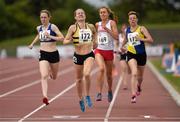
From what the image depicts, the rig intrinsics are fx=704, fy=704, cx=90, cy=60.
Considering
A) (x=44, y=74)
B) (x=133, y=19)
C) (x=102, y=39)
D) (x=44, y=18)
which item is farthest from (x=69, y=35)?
(x=133, y=19)

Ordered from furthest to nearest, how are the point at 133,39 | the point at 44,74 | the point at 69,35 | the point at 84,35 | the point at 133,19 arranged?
the point at 133,39, the point at 133,19, the point at 44,74, the point at 84,35, the point at 69,35

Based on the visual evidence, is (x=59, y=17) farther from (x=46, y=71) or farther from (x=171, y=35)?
(x=46, y=71)

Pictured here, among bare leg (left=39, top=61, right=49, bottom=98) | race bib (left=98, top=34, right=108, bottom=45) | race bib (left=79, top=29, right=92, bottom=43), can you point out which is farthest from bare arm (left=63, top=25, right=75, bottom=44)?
race bib (left=98, top=34, right=108, bottom=45)

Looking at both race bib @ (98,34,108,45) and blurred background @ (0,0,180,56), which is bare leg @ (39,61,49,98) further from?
blurred background @ (0,0,180,56)

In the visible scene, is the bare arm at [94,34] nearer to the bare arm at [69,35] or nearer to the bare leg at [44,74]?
the bare arm at [69,35]

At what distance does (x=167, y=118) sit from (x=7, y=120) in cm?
317

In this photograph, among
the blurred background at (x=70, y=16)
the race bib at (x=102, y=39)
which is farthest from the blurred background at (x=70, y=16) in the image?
the race bib at (x=102, y=39)

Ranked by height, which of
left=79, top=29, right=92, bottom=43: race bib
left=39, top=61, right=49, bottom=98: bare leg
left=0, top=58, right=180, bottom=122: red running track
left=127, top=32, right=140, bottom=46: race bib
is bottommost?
left=0, top=58, right=180, bottom=122: red running track

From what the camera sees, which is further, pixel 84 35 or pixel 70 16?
pixel 70 16

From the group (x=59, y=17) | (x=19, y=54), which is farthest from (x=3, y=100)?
(x=59, y=17)

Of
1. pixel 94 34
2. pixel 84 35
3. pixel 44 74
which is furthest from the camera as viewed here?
pixel 94 34

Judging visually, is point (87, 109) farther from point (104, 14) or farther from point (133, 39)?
point (104, 14)

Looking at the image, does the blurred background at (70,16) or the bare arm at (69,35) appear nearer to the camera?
the bare arm at (69,35)

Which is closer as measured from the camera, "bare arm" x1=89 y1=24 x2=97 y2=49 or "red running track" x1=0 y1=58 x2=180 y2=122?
"red running track" x1=0 y1=58 x2=180 y2=122
